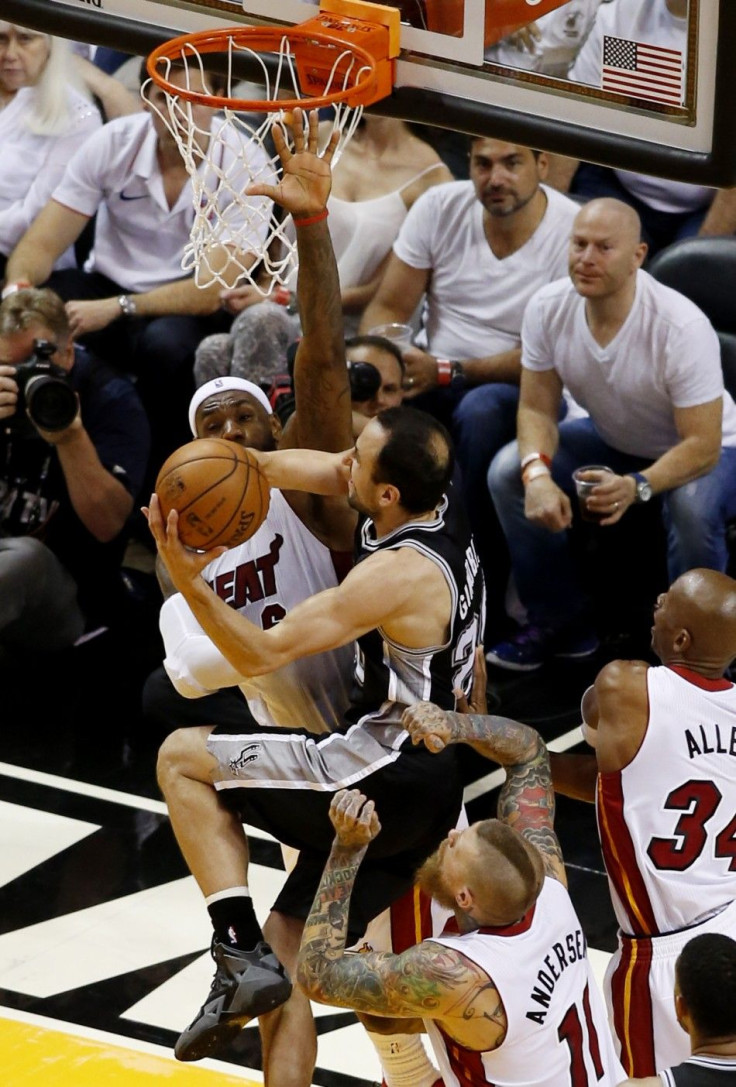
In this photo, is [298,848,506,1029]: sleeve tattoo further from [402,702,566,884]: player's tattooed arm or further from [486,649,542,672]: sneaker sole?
[486,649,542,672]: sneaker sole

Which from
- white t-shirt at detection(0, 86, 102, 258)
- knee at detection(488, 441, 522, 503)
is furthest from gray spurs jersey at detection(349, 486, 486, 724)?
white t-shirt at detection(0, 86, 102, 258)

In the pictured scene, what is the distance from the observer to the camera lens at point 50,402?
20.0 feet

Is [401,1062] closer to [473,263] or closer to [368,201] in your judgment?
[473,263]

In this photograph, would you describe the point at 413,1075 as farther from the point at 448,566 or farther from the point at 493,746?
the point at 448,566

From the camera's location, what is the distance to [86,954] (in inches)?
192

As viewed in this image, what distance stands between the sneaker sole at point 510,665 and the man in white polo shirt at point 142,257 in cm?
165

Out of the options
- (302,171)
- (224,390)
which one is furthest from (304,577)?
(302,171)

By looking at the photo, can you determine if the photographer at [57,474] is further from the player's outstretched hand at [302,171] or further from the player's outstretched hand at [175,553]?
the player's outstretched hand at [175,553]

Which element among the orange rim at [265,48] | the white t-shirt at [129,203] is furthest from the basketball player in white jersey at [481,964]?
the white t-shirt at [129,203]

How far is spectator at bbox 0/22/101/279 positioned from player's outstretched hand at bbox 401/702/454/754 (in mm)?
4346

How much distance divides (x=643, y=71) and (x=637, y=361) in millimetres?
2267

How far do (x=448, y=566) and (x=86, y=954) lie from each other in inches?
74.1

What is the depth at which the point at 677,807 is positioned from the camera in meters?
3.92

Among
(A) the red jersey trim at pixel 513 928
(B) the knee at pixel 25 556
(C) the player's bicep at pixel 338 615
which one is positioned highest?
(C) the player's bicep at pixel 338 615
